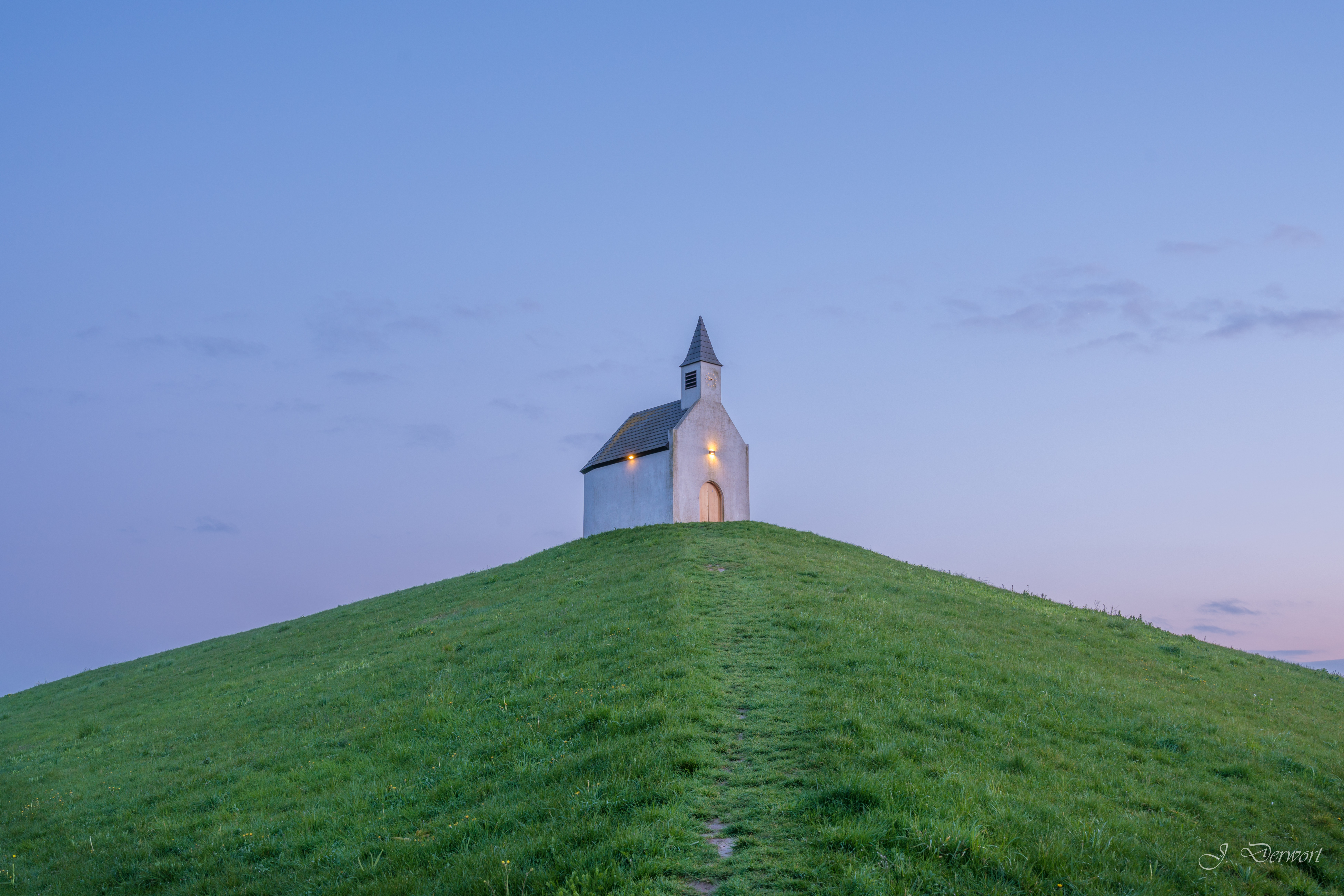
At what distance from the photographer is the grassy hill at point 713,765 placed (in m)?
9.27

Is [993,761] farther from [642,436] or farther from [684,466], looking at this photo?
[642,436]

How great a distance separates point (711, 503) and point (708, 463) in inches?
95.0

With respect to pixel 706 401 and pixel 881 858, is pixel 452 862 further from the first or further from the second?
pixel 706 401

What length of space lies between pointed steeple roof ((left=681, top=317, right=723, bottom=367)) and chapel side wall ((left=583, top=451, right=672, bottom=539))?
20.6 feet

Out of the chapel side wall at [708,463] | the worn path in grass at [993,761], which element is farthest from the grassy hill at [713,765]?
the chapel side wall at [708,463]

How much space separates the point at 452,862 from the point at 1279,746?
15.4 meters

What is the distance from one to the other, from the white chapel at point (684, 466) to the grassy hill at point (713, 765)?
19598mm

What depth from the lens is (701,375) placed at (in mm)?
47938

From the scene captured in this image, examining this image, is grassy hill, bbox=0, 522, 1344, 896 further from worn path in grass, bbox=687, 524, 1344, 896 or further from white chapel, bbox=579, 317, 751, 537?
white chapel, bbox=579, 317, 751, 537

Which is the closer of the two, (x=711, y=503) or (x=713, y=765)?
(x=713, y=765)

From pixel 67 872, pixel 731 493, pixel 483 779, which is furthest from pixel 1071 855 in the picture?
pixel 731 493
